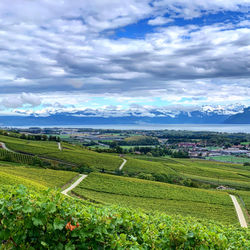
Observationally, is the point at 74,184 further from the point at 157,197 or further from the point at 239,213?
the point at 239,213

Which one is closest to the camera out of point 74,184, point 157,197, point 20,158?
point 157,197

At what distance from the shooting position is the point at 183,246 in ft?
23.5

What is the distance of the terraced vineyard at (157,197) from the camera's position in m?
45.2

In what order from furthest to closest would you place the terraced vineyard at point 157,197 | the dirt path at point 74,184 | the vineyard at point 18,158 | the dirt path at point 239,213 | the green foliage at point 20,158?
the vineyard at point 18,158
the green foliage at point 20,158
the dirt path at point 74,184
the terraced vineyard at point 157,197
the dirt path at point 239,213

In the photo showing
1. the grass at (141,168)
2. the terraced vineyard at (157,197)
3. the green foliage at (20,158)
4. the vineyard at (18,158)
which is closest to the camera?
the terraced vineyard at (157,197)

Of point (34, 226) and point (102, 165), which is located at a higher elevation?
point (34, 226)

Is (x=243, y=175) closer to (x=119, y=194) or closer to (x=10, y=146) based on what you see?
(x=119, y=194)

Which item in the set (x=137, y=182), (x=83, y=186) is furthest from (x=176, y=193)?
(x=83, y=186)

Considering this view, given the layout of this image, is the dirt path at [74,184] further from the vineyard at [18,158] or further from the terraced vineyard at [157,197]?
the vineyard at [18,158]

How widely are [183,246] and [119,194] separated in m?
50.3

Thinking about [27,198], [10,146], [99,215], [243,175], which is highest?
[27,198]

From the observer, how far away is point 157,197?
181ft

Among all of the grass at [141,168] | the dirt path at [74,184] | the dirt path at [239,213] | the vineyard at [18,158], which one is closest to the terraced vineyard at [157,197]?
the dirt path at [239,213]

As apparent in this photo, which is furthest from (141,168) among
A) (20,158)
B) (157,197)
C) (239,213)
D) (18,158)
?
(239,213)
